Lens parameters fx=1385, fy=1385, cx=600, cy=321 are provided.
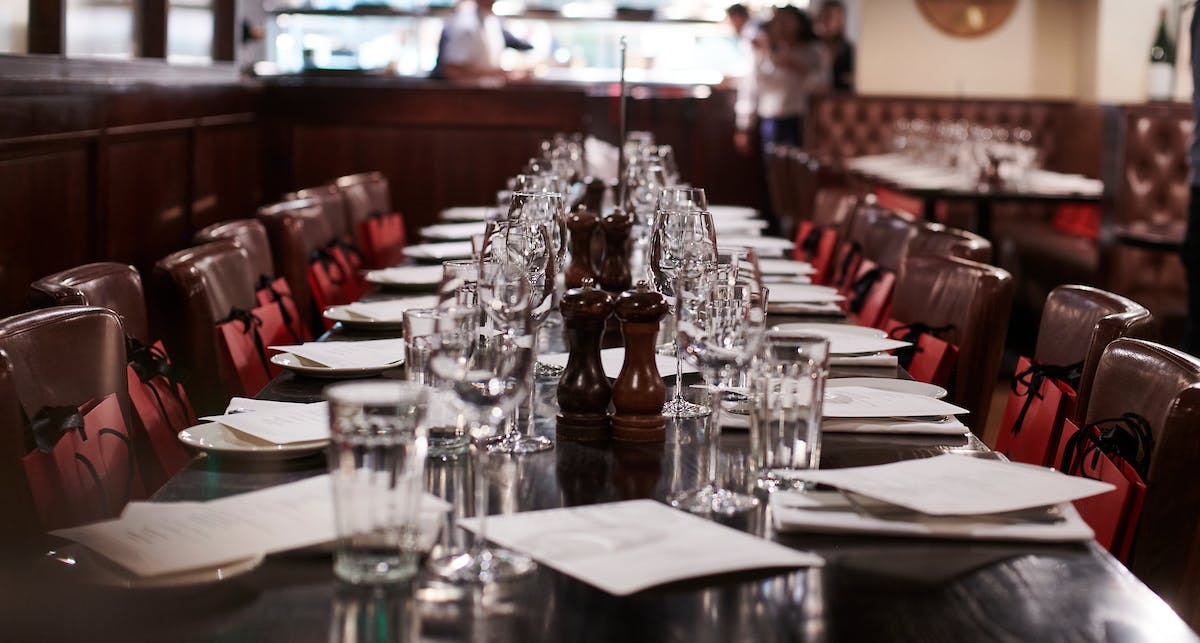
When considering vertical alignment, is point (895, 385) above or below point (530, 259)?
below

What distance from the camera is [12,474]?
145 centimetres

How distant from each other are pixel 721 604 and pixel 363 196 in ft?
12.5

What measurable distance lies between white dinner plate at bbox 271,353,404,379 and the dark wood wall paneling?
2.35 m

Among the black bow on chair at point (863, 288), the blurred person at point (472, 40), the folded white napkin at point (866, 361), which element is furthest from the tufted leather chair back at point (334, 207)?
the blurred person at point (472, 40)

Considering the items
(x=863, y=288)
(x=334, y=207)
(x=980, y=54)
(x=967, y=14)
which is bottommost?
(x=863, y=288)

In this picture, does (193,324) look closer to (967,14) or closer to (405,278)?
(405,278)

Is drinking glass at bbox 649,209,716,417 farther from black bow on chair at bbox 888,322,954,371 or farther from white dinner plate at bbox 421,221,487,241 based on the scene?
white dinner plate at bbox 421,221,487,241

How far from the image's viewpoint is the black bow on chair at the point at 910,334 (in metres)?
2.27

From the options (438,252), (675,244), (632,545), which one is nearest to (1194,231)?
(438,252)

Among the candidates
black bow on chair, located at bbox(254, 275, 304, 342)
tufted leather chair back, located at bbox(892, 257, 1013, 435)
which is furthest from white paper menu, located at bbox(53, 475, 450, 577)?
black bow on chair, located at bbox(254, 275, 304, 342)

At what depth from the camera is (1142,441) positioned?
5.18ft

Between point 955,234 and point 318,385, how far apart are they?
5.32 feet

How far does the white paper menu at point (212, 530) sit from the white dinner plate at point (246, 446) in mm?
164

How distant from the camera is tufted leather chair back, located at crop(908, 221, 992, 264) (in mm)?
2824
